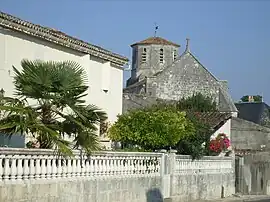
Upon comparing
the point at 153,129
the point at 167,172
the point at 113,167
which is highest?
the point at 153,129

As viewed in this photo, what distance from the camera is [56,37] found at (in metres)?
22.9

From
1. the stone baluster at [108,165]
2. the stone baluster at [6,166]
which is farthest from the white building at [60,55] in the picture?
the stone baluster at [6,166]

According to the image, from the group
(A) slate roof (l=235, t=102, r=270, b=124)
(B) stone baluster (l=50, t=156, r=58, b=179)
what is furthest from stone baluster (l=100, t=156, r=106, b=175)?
(A) slate roof (l=235, t=102, r=270, b=124)

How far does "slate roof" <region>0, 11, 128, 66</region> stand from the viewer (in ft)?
66.2

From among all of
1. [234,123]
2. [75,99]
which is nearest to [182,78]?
[234,123]

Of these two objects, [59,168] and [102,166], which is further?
[102,166]

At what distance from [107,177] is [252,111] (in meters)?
51.8

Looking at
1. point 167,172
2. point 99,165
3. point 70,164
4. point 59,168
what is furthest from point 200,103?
point 59,168

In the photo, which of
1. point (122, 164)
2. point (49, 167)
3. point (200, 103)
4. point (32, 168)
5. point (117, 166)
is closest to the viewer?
point (32, 168)

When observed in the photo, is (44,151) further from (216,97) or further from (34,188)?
(216,97)

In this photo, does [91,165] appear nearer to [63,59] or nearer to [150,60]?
[63,59]

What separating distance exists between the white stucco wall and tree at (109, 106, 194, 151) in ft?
7.82

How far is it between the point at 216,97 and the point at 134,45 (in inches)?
583

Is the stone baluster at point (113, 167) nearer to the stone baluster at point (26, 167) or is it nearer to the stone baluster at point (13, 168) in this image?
the stone baluster at point (26, 167)
